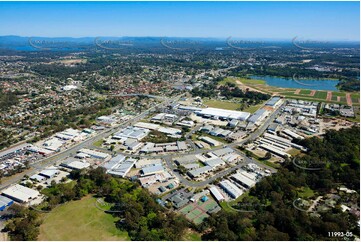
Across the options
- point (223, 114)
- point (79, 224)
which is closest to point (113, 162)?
point (79, 224)

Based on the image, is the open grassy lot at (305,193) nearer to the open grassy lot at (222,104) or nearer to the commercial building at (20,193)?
the commercial building at (20,193)

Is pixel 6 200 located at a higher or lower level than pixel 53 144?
lower

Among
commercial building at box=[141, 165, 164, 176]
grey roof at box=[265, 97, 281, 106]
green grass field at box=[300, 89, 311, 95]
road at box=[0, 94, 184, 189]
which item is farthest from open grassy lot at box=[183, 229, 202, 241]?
green grass field at box=[300, 89, 311, 95]

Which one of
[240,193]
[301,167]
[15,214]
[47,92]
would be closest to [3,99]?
[47,92]

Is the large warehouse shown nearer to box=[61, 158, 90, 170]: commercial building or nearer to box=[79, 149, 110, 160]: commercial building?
box=[79, 149, 110, 160]: commercial building

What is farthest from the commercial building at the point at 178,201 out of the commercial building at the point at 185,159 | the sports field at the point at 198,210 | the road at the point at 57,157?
the road at the point at 57,157

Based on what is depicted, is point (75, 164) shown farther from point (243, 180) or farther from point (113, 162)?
point (243, 180)

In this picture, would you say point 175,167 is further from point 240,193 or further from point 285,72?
point 285,72
